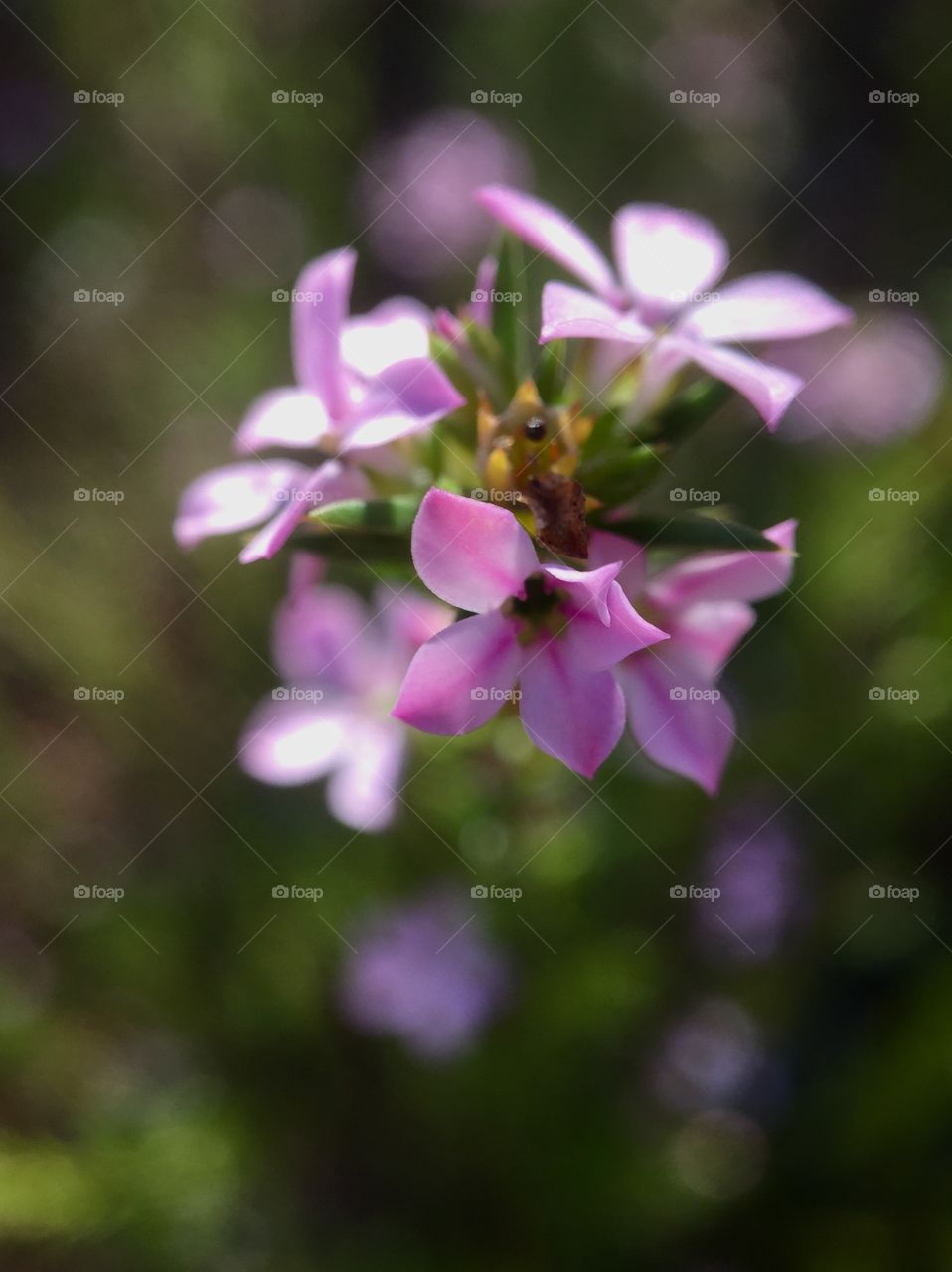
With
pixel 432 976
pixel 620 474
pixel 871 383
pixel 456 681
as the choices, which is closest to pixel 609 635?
pixel 456 681

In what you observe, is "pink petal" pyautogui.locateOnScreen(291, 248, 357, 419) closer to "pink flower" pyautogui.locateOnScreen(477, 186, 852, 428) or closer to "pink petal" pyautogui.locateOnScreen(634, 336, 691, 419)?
"pink flower" pyautogui.locateOnScreen(477, 186, 852, 428)

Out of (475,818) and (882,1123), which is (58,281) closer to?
(475,818)

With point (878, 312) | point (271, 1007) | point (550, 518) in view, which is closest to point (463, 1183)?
point (271, 1007)

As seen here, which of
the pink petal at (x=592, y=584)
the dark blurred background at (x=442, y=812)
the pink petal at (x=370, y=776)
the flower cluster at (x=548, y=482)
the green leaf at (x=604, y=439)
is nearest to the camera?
the pink petal at (x=592, y=584)

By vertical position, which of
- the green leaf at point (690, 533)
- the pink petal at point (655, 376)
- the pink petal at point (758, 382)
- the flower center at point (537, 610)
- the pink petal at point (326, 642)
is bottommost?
the pink petal at point (326, 642)

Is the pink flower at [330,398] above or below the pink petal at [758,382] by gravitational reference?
below

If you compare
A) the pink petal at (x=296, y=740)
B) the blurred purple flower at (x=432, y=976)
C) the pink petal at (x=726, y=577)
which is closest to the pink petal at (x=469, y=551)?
the pink petal at (x=726, y=577)

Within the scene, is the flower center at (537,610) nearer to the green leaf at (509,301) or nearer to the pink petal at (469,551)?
the pink petal at (469,551)
